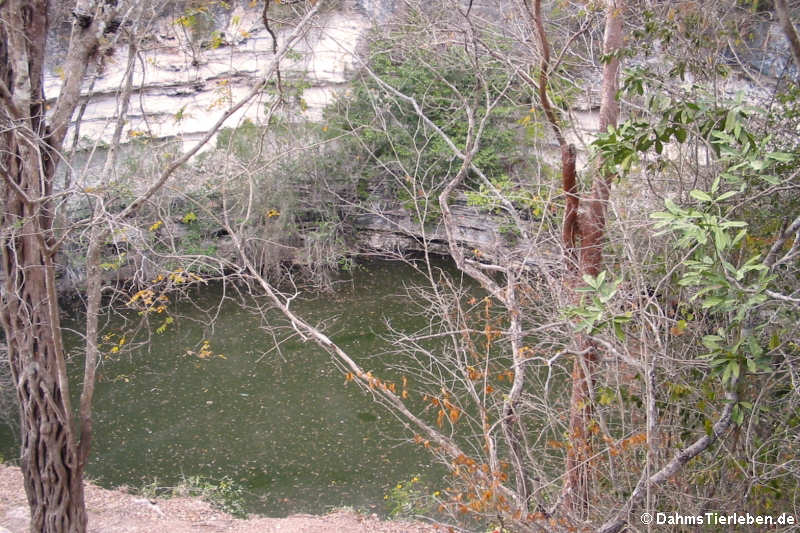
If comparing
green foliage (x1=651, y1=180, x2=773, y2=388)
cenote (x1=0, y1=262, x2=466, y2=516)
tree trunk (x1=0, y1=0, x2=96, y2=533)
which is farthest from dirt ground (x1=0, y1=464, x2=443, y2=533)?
green foliage (x1=651, y1=180, x2=773, y2=388)

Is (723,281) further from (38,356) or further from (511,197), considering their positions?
(38,356)

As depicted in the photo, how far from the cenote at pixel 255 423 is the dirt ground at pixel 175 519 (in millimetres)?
610

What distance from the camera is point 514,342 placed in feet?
12.1

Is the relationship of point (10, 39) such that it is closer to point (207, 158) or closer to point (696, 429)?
point (696, 429)

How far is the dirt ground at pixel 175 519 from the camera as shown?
6.04 meters

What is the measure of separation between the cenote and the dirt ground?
0.61 m

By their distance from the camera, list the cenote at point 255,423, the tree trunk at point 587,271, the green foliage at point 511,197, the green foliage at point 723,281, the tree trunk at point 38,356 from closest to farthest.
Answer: the green foliage at point 723,281
the tree trunk at point 587,271
the tree trunk at point 38,356
the green foliage at point 511,197
the cenote at point 255,423

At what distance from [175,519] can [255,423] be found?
2.56 m

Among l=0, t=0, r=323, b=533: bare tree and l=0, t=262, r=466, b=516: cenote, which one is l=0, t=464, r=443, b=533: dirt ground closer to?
l=0, t=262, r=466, b=516: cenote

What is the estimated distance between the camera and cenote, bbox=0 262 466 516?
7641 mm

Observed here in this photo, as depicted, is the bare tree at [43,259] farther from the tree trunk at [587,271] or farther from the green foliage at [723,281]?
the green foliage at [723,281]

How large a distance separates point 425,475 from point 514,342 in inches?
172

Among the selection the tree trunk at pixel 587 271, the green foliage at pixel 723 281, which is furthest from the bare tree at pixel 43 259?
the green foliage at pixel 723 281

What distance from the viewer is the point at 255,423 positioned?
8.95 metres
